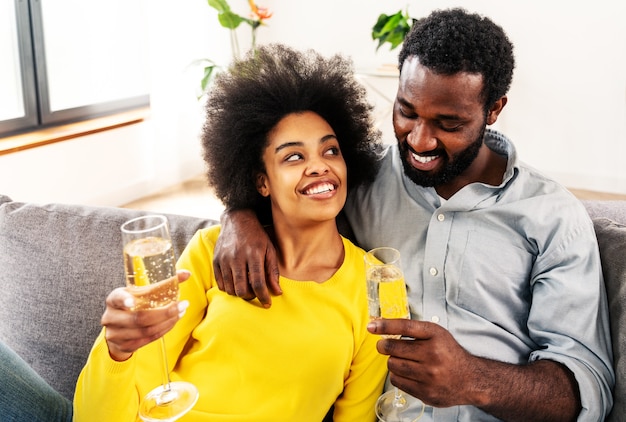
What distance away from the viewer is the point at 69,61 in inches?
177

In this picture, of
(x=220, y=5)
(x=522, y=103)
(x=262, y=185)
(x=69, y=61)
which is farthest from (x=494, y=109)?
(x=69, y=61)

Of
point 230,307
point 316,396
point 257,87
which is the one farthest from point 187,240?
point 316,396

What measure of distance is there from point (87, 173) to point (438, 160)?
3.41 m

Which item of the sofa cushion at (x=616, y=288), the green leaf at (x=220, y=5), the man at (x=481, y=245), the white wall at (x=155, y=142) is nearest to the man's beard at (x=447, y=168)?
the man at (x=481, y=245)

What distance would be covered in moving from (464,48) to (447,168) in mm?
273

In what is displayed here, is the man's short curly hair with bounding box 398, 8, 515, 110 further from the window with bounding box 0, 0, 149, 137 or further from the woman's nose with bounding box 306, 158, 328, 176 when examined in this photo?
the window with bounding box 0, 0, 149, 137

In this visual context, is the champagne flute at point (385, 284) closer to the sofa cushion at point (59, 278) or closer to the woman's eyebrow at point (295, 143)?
the woman's eyebrow at point (295, 143)

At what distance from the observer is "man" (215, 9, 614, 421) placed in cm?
129

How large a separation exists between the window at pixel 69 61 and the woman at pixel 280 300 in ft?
9.68

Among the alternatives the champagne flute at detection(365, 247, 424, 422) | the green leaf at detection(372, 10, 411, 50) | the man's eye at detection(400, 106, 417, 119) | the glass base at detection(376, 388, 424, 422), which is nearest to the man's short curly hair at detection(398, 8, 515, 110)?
the man's eye at detection(400, 106, 417, 119)

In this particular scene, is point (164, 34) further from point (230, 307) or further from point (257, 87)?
point (230, 307)

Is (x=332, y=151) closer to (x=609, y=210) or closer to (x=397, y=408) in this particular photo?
(x=397, y=408)

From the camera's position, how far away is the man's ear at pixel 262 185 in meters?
1.58

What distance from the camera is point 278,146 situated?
151 centimetres
